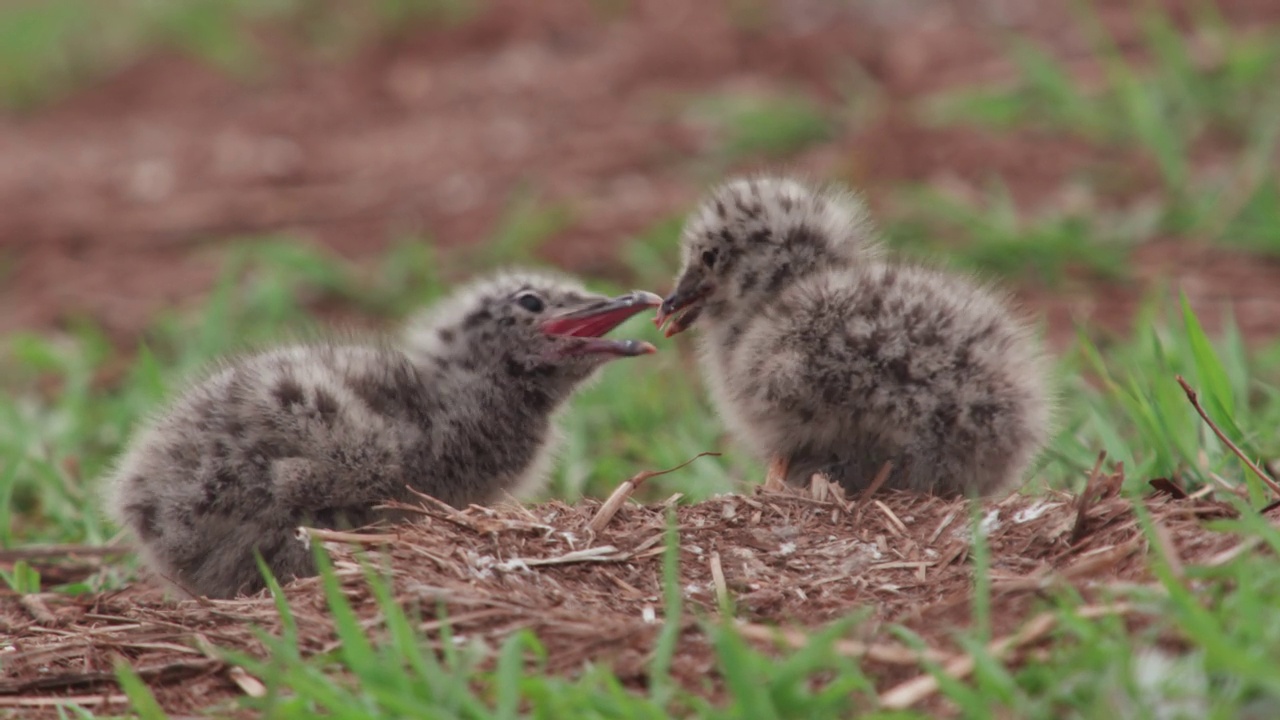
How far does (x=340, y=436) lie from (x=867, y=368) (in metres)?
1.58

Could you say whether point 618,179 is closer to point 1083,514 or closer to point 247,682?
point 1083,514

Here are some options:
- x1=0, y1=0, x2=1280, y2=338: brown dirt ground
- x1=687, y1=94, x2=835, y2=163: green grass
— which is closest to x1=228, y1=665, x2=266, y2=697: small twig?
x1=0, y1=0, x2=1280, y2=338: brown dirt ground

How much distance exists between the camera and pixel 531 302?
531cm

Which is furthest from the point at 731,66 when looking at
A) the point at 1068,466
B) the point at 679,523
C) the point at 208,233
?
the point at 679,523

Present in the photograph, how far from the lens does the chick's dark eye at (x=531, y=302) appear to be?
5301mm

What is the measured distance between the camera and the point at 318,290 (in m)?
9.26

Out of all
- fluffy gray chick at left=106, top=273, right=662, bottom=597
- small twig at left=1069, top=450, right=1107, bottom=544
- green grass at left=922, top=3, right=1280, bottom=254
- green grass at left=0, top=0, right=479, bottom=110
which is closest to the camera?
small twig at left=1069, top=450, right=1107, bottom=544

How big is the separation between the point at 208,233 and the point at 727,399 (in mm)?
6384

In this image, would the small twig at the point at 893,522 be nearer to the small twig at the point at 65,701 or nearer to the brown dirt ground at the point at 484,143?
the small twig at the point at 65,701

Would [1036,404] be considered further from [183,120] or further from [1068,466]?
[183,120]

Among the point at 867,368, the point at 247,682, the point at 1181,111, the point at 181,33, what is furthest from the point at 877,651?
the point at 181,33

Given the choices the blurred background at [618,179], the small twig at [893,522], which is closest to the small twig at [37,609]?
the blurred background at [618,179]

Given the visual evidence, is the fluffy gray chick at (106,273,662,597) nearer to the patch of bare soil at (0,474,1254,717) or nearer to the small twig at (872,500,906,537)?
the patch of bare soil at (0,474,1254,717)

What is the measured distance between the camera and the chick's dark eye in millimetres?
5301
